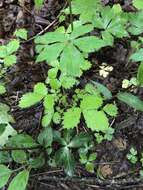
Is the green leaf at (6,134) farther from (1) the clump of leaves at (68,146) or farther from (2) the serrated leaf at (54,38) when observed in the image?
(2) the serrated leaf at (54,38)

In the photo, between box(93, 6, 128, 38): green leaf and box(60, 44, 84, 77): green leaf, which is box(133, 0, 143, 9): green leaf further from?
box(60, 44, 84, 77): green leaf

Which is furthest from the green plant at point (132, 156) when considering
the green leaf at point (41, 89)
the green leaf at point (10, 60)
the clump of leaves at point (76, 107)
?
the green leaf at point (10, 60)

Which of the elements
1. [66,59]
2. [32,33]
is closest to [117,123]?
[66,59]

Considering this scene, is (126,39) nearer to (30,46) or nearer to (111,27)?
(111,27)

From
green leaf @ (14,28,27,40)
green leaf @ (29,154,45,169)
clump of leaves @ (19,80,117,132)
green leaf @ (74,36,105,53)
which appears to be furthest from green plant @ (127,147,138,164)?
green leaf @ (14,28,27,40)

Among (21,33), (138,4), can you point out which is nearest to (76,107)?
(138,4)

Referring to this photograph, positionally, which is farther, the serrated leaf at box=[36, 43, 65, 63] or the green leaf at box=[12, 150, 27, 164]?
the green leaf at box=[12, 150, 27, 164]
